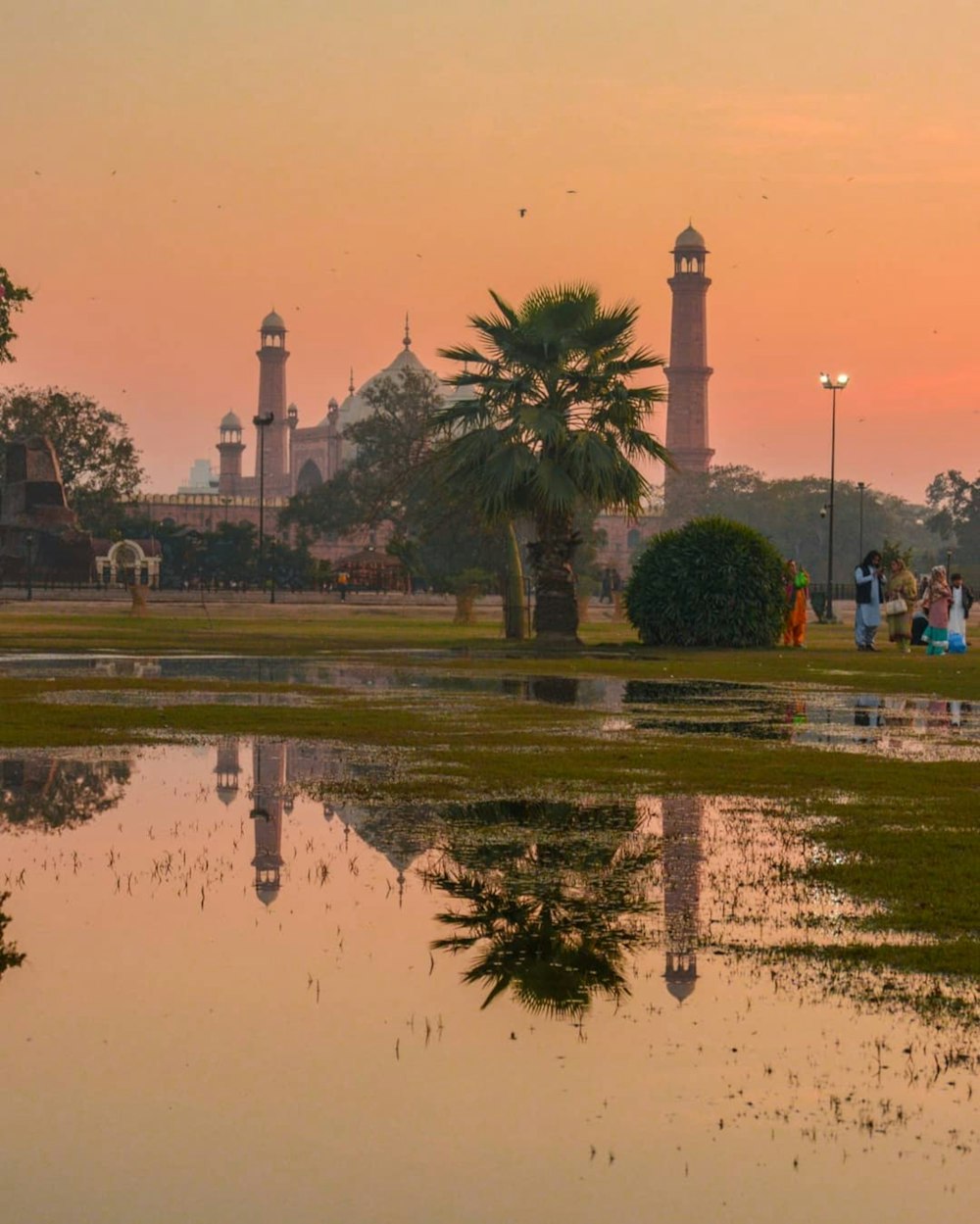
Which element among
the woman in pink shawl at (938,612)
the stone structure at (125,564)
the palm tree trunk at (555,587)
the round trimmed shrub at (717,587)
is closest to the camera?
the woman in pink shawl at (938,612)

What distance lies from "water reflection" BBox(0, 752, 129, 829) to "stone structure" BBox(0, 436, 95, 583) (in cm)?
4961

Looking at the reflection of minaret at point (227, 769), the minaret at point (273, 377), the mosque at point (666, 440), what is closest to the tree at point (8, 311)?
the reflection of minaret at point (227, 769)

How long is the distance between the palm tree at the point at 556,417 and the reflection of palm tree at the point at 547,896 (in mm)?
19513

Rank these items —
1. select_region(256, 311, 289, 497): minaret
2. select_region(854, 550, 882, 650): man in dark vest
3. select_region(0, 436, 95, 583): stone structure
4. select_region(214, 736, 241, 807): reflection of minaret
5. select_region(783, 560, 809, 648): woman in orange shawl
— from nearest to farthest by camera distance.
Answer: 1. select_region(214, 736, 241, 807): reflection of minaret
2. select_region(854, 550, 882, 650): man in dark vest
3. select_region(783, 560, 809, 648): woman in orange shawl
4. select_region(0, 436, 95, 583): stone structure
5. select_region(256, 311, 289, 497): minaret

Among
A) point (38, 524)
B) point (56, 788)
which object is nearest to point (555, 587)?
point (56, 788)

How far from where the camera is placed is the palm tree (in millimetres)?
29688

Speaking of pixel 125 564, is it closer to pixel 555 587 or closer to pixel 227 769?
pixel 555 587

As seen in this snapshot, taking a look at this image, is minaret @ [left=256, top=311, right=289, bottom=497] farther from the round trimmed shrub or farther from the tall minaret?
the round trimmed shrub

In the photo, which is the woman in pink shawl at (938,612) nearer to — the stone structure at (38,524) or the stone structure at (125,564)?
the stone structure at (38,524)

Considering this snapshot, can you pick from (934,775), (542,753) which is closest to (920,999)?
(934,775)

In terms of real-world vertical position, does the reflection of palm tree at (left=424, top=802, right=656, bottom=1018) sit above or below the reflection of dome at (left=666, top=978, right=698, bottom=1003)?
above

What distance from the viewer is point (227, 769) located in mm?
→ 12148

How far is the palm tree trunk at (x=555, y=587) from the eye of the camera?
30.7 m

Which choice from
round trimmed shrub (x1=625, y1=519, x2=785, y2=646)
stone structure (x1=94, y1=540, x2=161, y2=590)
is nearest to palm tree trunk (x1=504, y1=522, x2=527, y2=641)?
round trimmed shrub (x1=625, y1=519, x2=785, y2=646)
